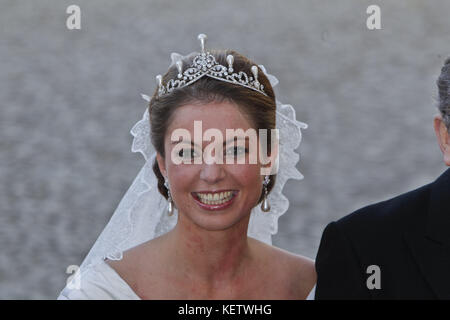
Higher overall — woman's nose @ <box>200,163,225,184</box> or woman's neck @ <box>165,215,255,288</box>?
woman's nose @ <box>200,163,225,184</box>

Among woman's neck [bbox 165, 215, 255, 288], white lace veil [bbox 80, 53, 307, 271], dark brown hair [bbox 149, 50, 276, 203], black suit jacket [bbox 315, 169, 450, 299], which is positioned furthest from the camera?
white lace veil [bbox 80, 53, 307, 271]

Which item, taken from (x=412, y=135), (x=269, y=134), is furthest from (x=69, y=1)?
(x=269, y=134)

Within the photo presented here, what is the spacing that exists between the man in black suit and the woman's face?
36 cm

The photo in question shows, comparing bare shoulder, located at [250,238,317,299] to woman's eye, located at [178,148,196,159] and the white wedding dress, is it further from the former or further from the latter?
woman's eye, located at [178,148,196,159]

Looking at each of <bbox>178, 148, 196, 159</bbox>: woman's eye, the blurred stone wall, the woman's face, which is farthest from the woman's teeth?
the blurred stone wall

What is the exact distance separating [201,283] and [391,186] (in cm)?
500

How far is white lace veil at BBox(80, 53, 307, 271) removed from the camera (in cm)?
297

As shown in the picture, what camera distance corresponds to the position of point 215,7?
35.7 ft

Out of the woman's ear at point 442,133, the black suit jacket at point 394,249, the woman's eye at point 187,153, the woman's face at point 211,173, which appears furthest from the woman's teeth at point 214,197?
the woman's ear at point 442,133

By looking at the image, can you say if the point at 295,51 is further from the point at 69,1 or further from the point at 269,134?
the point at 269,134

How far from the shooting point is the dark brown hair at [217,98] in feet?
8.62

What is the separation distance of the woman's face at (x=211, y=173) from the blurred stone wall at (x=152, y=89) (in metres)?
3.65

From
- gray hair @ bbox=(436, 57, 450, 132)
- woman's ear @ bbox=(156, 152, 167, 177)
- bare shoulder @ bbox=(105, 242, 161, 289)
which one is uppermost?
gray hair @ bbox=(436, 57, 450, 132)

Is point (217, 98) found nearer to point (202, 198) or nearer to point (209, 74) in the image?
point (209, 74)
